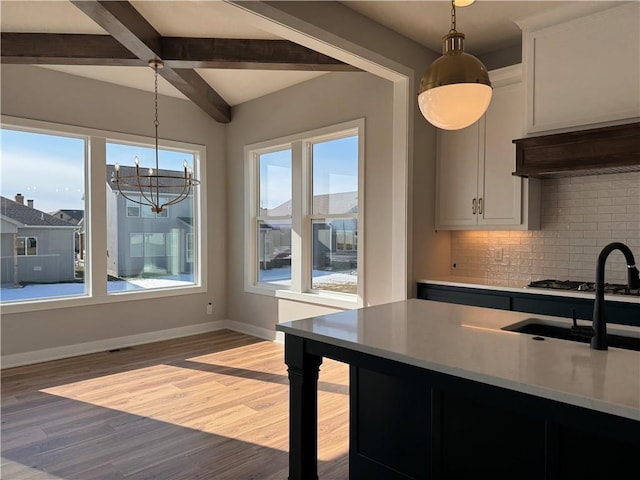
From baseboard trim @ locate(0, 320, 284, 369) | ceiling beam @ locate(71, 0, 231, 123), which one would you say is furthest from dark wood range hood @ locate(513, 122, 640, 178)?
baseboard trim @ locate(0, 320, 284, 369)

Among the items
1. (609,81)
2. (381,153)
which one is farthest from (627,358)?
(381,153)

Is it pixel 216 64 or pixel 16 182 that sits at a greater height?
pixel 216 64

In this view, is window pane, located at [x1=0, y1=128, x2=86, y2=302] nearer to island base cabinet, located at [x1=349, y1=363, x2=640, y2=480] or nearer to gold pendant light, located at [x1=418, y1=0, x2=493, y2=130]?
island base cabinet, located at [x1=349, y1=363, x2=640, y2=480]

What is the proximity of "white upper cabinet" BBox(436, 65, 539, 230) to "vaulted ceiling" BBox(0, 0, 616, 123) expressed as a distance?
1.78ft

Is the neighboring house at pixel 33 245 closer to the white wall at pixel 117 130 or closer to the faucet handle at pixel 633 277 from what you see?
the white wall at pixel 117 130

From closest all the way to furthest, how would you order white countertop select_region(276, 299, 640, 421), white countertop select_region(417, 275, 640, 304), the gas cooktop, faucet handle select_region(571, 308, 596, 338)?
white countertop select_region(276, 299, 640, 421) < faucet handle select_region(571, 308, 596, 338) < white countertop select_region(417, 275, 640, 304) < the gas cooktop

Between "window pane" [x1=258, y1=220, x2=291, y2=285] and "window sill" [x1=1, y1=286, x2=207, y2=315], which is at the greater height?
"window pane" [x1=258, y1=220, x2=291, y2=285]

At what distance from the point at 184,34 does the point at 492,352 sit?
3522 millimetres

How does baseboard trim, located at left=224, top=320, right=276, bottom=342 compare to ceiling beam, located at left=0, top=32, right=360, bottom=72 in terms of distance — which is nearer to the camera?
ceiling beam, located at left=0, top=32, right=360, bottom=72

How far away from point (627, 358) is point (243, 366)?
3.49m

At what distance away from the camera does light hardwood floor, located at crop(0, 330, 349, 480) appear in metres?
2.54

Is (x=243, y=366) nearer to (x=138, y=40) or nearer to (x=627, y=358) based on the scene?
(x=138, y=40)

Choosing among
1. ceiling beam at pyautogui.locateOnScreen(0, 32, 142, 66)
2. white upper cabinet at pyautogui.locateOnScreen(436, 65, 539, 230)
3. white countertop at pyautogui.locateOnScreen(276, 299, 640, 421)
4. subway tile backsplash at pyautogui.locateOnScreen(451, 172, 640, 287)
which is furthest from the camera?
ceiling beam at pyautogui.locateOnScreen(0, 32, 142, 66)

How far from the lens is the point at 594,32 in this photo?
3.09 m
